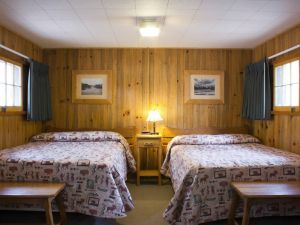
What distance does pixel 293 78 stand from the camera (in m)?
3.02

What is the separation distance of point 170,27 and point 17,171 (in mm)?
2251

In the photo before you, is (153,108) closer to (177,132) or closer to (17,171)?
(177,132)

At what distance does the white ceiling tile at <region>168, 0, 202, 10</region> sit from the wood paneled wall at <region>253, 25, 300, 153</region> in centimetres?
137

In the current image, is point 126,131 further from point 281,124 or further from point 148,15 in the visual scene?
point 281,124

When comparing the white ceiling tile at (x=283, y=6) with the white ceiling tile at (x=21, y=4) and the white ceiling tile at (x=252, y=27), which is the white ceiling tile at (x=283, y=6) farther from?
the white ceiling tile at (x=21, y=4)

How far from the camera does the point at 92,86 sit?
157 inches

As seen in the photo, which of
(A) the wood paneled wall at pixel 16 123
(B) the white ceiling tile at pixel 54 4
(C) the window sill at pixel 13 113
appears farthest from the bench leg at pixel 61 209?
(B) the white ceiling tile at pixel 54 4

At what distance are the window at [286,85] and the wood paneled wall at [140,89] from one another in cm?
80

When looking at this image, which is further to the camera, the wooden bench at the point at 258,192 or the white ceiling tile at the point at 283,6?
the white ceiling tile at the point at 283,6

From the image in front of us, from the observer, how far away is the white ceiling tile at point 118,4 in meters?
2.24

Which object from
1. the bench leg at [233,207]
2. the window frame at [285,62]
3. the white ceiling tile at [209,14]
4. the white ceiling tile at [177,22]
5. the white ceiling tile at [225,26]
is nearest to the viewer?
the bench leg at [233,207]

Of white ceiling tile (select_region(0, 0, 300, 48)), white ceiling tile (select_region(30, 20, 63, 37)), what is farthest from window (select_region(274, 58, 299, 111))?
white ceiling tile (select_region(30, 20, 63, 37))

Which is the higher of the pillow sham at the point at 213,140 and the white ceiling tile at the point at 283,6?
the white ceiling tile at the point at 283,6

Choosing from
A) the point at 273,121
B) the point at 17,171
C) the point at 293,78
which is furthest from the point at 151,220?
the point at 293,78
